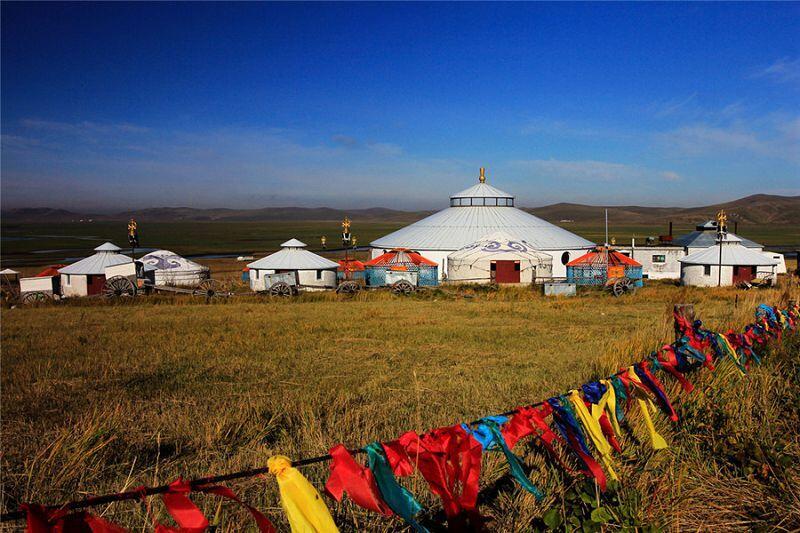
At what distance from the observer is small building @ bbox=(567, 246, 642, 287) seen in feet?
107

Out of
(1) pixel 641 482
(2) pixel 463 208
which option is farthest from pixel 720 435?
(2) pixel 463 208

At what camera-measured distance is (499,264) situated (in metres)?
32.9

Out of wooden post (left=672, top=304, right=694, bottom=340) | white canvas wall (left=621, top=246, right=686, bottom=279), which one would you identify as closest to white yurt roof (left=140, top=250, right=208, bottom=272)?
white canvas wall (left=621, top=246, right=686, bottom=279)

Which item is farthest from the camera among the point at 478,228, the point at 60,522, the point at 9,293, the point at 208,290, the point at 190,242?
the point at 190,242

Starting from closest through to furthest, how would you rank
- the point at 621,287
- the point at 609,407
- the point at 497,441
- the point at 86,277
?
the point at 497,441, the point at 609,407, the point at 621,287, the point at 86,277

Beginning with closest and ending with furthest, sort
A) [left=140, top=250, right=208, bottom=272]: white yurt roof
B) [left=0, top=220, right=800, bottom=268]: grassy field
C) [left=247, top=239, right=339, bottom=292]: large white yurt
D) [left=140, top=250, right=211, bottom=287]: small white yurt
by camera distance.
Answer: [left=247, top=239, right=339, bottom=292]: large white yurt, [left=140, top=250, right=211, bottom=287]: small white yurt, [left=140, top=250, right=208, bottom=272]: white yurt roof, [left=0, top=220, right=800, bottom=268]: grassy field

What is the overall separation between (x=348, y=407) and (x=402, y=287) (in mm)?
21954

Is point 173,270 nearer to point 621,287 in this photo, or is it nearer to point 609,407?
point 621,287

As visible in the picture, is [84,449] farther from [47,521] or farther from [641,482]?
[641,482]

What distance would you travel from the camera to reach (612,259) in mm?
34219

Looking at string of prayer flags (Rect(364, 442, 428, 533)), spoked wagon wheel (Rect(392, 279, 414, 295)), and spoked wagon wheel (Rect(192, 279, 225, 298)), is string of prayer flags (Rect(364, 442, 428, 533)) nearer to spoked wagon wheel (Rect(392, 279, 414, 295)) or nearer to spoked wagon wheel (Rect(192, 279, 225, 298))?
spoked wagon wheel (Rect(192, 279, 225, 298))

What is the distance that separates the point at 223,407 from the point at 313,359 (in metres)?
4.92

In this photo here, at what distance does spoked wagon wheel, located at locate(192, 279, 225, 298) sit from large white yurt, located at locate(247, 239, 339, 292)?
6.79 ft

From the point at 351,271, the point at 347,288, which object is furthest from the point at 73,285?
the point at 347,288
